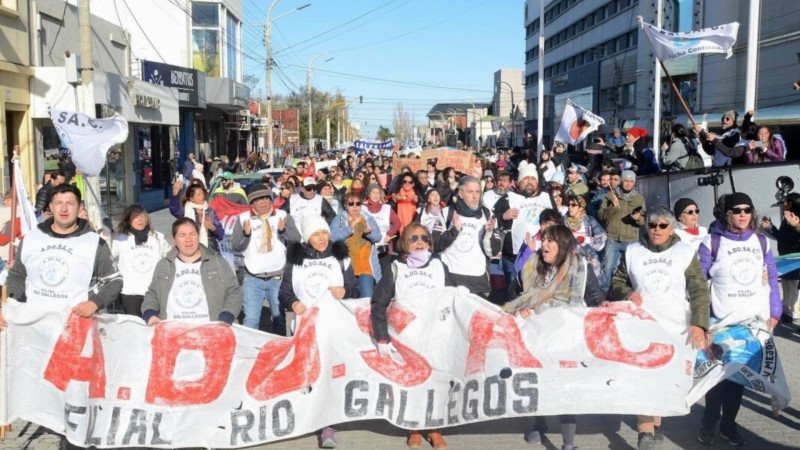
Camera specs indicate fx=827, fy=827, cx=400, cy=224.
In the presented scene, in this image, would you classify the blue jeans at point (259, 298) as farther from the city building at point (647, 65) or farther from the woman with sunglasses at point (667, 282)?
the city building at point (647, 65)

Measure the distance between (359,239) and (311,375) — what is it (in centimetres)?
329

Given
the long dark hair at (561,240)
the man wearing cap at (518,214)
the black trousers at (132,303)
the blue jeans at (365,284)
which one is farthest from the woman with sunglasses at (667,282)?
the black trousers at (132,303)

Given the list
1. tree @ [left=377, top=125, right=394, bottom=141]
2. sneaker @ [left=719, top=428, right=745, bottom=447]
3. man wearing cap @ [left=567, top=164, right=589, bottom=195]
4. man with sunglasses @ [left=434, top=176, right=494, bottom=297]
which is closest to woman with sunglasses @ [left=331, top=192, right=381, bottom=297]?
man with sunglasses @ [left=434, top=176, right=494, bottom=297]

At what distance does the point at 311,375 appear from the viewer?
5543 millimetres

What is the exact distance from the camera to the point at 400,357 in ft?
18.8

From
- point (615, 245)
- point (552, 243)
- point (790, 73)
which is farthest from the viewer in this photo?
point (790, 73)

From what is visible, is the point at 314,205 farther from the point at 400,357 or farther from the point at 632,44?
the point at 632,44

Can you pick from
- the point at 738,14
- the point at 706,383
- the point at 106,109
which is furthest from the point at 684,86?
the point at 706,383

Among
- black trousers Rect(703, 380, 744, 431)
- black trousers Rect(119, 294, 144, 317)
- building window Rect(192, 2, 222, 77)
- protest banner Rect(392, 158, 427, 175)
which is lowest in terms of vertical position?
black trousers Rect(703, 380, 744, 431)

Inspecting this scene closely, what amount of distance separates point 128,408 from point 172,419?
0.29 meters

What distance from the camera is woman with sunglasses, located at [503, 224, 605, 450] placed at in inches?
208

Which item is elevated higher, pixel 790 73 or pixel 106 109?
pixel 790 73

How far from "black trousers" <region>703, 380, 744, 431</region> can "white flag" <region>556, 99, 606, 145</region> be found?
12518 millimetres

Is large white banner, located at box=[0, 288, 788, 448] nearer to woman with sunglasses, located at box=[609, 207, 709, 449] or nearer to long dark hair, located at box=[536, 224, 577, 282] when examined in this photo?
woman with sunglasses, located at box=[609, 207, 709, 449]
